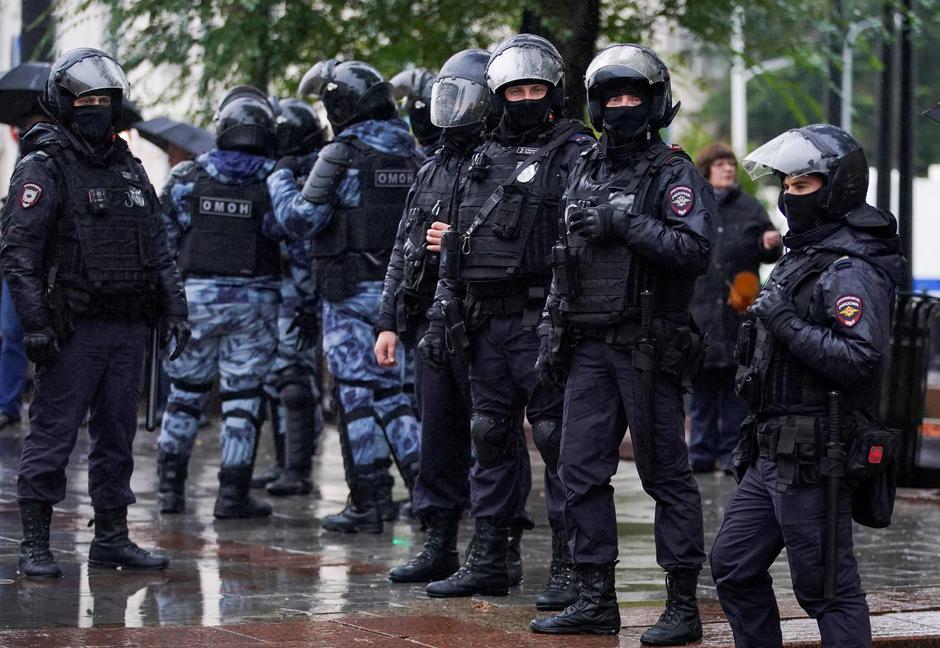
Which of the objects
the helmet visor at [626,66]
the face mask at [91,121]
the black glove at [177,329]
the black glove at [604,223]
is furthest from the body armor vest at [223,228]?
the black glove at [604,223]

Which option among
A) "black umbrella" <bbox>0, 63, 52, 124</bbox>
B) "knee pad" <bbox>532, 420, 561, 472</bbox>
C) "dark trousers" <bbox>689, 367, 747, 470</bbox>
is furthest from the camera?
"dark trousers" <bbox>689, 367, 747, 470</bbox>

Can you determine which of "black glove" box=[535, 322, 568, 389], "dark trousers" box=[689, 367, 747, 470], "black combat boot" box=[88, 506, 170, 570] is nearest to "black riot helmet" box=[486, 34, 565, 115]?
"black glove" box=[535, 322, 568, 389]

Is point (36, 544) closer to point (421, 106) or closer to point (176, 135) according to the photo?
point (421, 106)

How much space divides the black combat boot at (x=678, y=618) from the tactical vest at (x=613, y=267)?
0.96m

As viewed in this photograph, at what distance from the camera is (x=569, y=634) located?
617 cm

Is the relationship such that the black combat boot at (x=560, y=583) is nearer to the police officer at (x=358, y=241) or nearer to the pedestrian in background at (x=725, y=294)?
the police officer at (x=358, y=241)

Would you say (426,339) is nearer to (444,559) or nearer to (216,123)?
(444,559)

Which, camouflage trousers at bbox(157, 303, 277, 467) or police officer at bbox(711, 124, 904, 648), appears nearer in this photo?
police officer at bbox(711, 124, 904, 648)

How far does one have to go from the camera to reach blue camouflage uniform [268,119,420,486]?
873 centimetres

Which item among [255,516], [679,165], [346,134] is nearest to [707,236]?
[679,165]

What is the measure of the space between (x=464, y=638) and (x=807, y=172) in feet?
6.54

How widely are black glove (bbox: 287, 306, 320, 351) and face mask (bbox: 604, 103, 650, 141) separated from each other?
420cm

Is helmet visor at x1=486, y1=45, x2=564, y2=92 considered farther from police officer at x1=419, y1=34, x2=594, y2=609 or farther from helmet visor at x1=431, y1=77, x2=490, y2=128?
helmet visor at x1=431, y1=77, x2=490, y2=128

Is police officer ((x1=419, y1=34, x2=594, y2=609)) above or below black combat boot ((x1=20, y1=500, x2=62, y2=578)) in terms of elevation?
above
